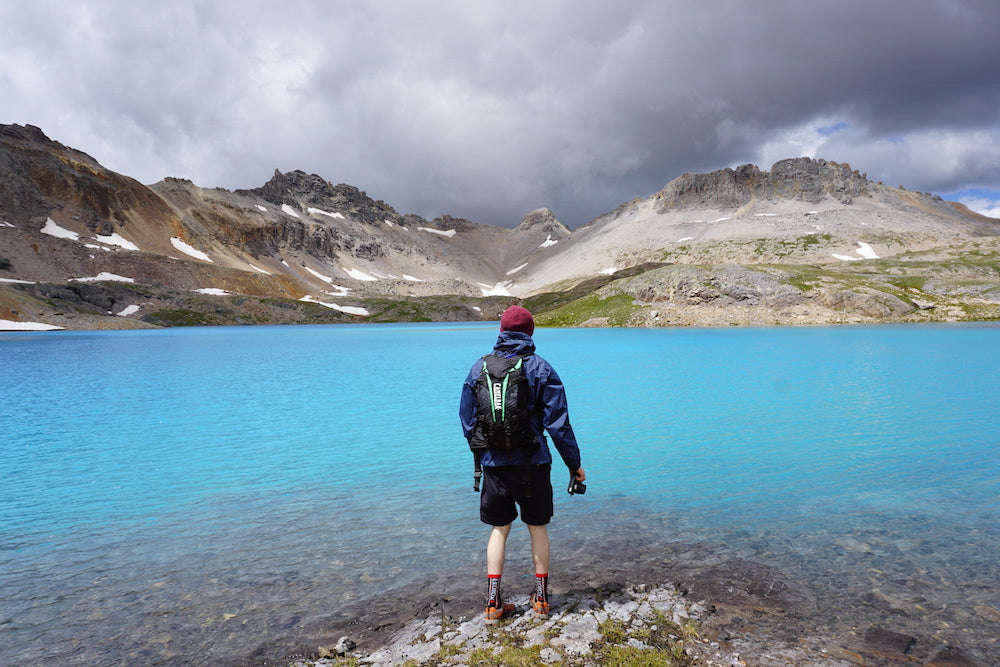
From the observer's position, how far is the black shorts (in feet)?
24.4

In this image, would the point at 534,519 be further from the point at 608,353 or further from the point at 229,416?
the point at 608,353

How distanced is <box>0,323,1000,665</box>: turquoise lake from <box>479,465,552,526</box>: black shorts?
7.52ft

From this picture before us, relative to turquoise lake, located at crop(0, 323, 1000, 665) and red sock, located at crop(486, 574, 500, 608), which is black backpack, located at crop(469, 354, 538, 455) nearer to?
red sock, located at crop(486, 574, 500, 608)

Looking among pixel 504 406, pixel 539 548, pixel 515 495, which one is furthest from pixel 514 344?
pixel 539 548

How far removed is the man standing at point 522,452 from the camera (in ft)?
23.8

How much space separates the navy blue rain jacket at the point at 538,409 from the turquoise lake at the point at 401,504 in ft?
9.84

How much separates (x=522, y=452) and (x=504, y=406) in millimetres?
672

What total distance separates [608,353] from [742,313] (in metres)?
68.3

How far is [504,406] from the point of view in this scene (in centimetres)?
719

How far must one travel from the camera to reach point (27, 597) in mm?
8586

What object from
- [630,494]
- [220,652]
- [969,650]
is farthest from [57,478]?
[969,650]

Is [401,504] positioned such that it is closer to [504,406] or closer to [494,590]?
[494,590]

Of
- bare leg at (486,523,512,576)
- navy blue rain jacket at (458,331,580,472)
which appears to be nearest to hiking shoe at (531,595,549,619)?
bare leg at (486,523,512,576)

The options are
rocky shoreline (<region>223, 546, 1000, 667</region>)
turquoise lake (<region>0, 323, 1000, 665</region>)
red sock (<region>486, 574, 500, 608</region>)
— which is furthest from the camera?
turquoise lake (<region>0, 323, 1000, 665</region>)
